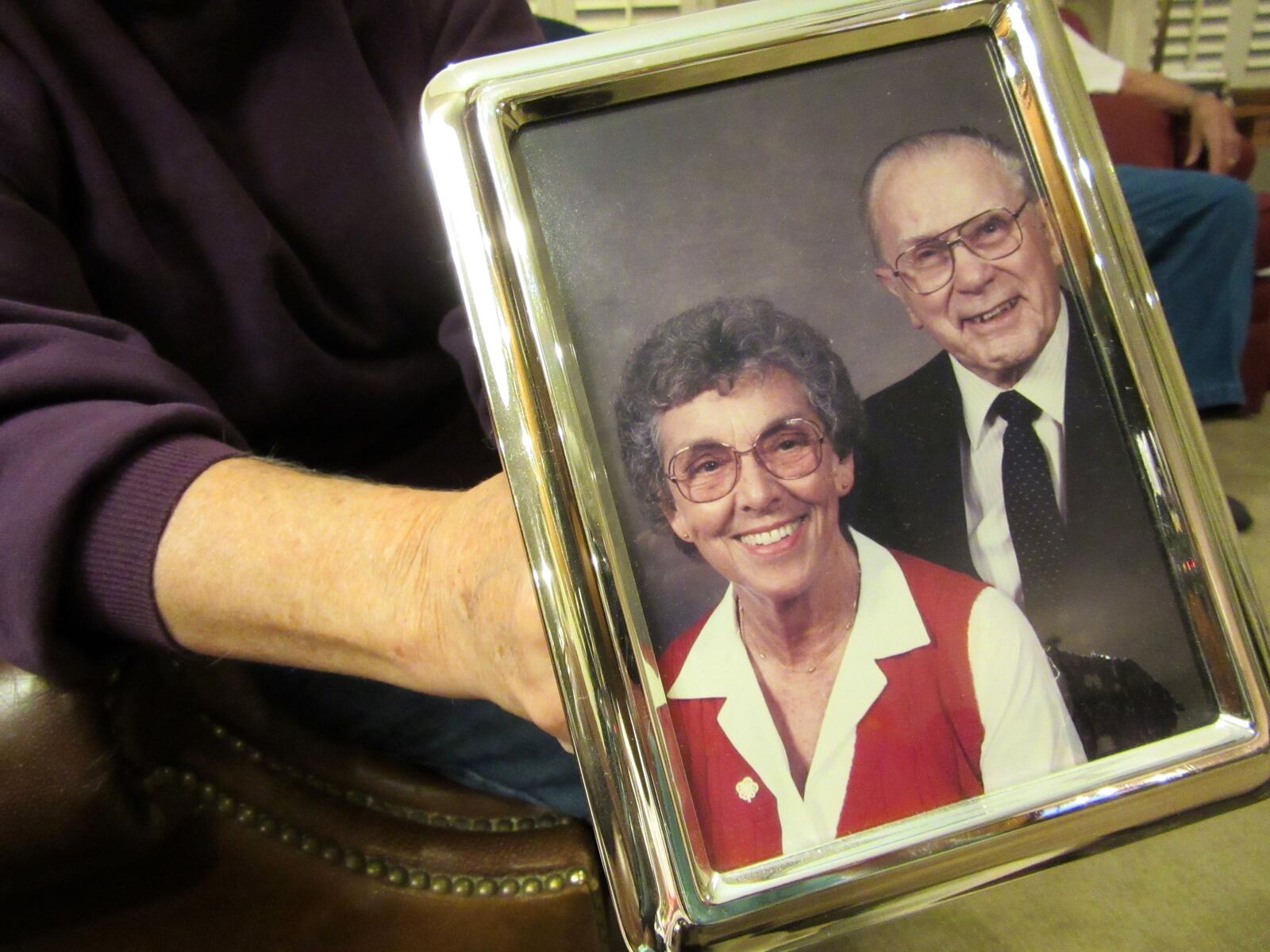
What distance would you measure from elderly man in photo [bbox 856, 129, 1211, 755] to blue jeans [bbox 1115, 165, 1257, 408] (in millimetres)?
1366

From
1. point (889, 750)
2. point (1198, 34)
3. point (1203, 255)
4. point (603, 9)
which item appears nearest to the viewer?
point (889, 750)

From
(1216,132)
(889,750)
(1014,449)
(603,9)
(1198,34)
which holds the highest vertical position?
(603,9)

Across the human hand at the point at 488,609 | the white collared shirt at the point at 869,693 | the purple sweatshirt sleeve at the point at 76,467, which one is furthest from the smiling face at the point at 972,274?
the purple sweatshirt sleeve at the point at 76,467

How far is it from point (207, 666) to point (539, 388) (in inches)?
12.4

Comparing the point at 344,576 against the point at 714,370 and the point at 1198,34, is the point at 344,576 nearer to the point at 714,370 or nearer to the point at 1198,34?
the point at 714,370

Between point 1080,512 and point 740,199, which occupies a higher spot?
point 740,199

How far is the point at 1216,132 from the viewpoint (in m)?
1.78

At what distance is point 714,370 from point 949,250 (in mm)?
122

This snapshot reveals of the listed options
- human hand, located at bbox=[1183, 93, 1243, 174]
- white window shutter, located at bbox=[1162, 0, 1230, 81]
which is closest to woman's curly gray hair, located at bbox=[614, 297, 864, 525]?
human hand, located at bbox=[1183, 93, 1243, 174]

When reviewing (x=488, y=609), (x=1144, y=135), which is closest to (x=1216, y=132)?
(x=1144, y=135)

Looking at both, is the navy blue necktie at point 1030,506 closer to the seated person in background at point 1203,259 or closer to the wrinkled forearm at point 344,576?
the wrinkled forearm at point 344,576

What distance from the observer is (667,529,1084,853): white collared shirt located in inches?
12.4

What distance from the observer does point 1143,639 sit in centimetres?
34

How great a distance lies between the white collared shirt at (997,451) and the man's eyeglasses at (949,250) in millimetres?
37
